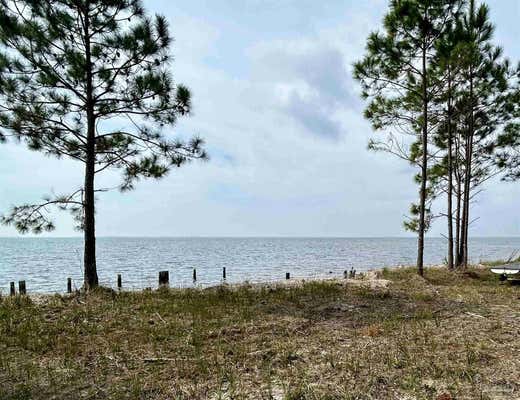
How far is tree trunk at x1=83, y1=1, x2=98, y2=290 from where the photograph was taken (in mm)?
8758

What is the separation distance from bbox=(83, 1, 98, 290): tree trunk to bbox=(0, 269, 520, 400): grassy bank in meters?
0.82

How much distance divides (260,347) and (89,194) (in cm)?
591

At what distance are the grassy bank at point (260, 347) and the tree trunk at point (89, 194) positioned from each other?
2.70 ft

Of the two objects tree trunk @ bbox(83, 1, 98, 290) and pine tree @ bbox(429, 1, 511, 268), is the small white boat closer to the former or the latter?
pine tree @ bbox(429, 1, 511, 268)

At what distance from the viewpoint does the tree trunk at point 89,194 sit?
345 inches

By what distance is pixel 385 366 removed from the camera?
3.99m

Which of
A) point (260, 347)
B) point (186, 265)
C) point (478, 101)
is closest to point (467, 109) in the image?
point (478, 101)

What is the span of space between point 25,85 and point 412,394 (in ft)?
29.0

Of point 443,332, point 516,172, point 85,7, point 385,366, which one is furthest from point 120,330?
point 516,172

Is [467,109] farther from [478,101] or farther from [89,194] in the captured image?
[89,194]

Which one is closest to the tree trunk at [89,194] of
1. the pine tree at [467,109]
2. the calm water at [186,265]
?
the calm water at [186,265]

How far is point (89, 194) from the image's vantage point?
8.87 m

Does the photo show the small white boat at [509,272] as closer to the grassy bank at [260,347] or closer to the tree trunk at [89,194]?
the grassy bank at [260,347]

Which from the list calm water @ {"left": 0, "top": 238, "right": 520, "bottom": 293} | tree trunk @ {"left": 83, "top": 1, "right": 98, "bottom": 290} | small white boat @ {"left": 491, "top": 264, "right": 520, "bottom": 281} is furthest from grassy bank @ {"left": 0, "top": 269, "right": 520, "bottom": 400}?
small white boat @ {"left": 491, "top": 264, "right": 520, "bottom": 281}
